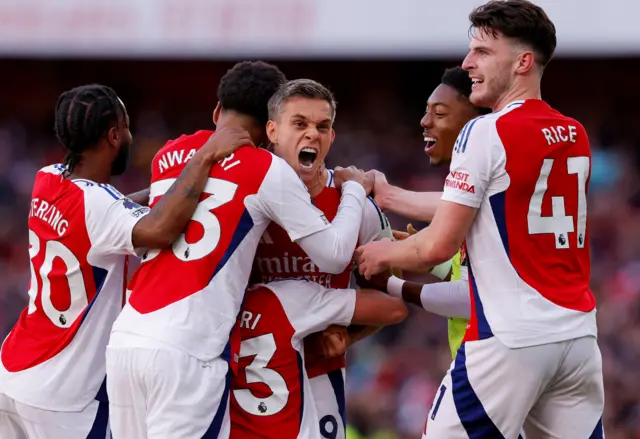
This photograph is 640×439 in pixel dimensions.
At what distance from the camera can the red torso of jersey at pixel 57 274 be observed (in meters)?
5.12

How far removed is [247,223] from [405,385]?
7.48 metres

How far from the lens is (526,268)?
14.9ft

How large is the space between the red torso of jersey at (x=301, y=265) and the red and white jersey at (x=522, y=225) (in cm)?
80

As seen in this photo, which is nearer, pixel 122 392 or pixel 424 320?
pixel 122 392

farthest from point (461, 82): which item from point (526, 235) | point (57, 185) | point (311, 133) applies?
point (57, 185)

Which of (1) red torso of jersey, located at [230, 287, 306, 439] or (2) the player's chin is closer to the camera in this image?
(1) red torso of jersey, located at [230, 287, 306, 439]

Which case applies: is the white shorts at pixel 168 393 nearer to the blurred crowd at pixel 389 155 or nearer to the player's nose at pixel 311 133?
the player's nose at pixel 311 133

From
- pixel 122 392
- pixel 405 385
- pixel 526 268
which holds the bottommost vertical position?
pixel 405 385

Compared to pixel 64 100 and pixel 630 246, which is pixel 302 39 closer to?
pixel 630 246

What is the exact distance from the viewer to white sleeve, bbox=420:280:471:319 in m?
5.34

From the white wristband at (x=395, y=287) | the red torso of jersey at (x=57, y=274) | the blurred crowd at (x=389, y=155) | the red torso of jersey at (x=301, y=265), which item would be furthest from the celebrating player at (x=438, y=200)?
the blurred crowd at (x=389, y=155)

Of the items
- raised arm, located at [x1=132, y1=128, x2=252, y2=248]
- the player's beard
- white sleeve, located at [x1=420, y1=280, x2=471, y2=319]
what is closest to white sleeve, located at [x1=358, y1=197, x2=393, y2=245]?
white sleeve, located at [x1=420, y1=280, x2=471, y2=319]

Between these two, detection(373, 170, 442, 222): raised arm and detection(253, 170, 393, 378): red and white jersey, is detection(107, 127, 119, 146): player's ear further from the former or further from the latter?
detection(373, 170, 442, 222): raised arm

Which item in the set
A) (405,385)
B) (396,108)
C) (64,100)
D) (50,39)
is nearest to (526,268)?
(64,100)
